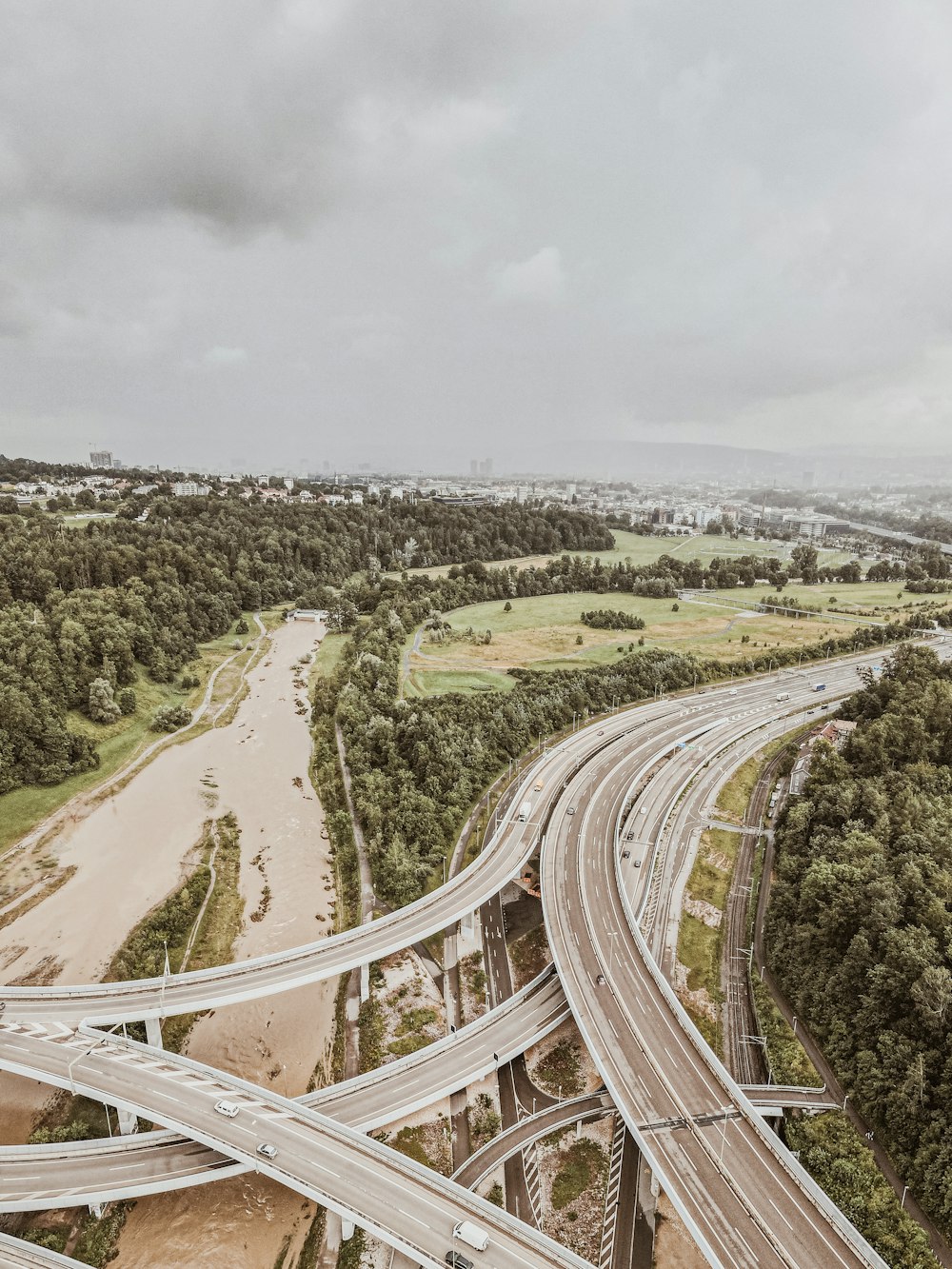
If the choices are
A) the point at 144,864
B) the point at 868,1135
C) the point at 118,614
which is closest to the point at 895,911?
the point at 868,1135

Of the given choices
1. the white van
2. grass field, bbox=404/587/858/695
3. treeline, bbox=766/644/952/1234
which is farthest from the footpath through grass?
treeline, bbox=766/644/952/1234

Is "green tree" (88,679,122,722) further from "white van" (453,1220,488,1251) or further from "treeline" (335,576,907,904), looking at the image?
"white van" (453,1220,488,1251)

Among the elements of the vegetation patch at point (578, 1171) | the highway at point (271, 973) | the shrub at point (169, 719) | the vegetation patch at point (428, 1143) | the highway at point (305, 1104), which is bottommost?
the vegetation patch at point (578, 1171)

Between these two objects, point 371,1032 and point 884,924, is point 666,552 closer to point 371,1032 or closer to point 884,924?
point 884,924

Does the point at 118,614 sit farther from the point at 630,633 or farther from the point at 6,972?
the point at 630,633

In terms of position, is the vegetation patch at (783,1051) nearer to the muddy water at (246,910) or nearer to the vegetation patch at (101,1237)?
the muddy water at (246,910)

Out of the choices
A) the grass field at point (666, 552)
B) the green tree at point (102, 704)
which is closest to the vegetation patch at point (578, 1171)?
the green tree at point (102, 704)

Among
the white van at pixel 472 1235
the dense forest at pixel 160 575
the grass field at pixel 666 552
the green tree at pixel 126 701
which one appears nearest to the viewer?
the white van at pixel 472 1235
